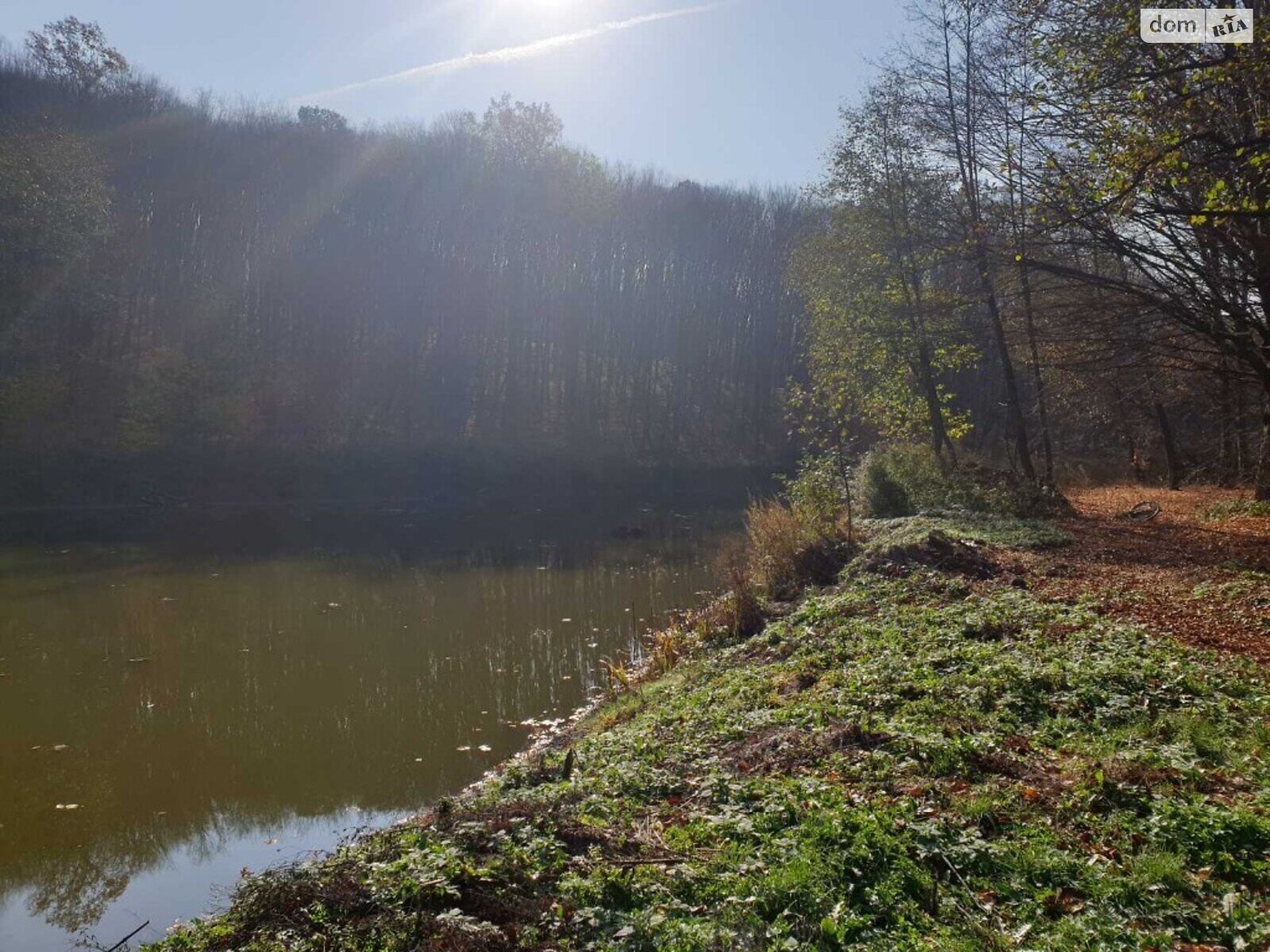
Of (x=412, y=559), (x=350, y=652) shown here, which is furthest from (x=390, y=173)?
(x=350, y=652)

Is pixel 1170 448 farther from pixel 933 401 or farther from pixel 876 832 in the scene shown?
pixel 876 832

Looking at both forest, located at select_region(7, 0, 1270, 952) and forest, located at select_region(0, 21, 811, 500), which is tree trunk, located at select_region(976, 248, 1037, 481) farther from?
forest, located at select_region(0, 21, 811, 500)

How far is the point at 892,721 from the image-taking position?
607 cm

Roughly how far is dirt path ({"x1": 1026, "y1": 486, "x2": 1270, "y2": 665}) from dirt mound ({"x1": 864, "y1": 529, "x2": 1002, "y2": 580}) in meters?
0.56

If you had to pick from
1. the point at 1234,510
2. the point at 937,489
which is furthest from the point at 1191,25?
the point at 937,489

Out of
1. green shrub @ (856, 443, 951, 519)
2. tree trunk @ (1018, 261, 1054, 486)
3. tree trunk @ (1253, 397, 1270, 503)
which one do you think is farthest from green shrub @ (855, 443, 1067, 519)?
tree trunk @ (1253, 397, 1270, 503)

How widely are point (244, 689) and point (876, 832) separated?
30.3 ft

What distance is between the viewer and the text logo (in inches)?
356

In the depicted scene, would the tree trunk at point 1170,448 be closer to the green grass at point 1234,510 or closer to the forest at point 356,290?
the green grass at point 1234,510

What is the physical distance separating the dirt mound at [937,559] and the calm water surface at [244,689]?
4.11m

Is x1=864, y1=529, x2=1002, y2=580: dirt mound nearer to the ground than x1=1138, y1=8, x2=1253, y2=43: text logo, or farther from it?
nearer to the ground

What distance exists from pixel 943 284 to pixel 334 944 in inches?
875

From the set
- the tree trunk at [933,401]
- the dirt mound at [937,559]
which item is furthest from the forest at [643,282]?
the dirt mound at [937,559]

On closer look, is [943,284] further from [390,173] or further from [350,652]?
[390,173]
